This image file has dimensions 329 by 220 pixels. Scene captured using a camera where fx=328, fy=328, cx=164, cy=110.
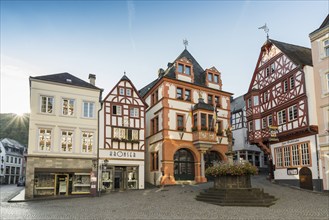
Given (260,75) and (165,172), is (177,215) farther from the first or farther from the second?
(260,75)

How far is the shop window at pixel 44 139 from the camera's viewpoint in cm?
2679

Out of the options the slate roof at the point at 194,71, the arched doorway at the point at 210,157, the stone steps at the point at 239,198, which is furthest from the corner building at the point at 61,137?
the arched doorway at the point at 210,157

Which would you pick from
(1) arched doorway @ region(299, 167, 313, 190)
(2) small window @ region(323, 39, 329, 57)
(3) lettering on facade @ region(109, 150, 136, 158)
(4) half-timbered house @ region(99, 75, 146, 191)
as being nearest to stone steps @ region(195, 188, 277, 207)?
(1) arched doorway @ region(299, 167, 313, 190)

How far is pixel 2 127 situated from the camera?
97.3m

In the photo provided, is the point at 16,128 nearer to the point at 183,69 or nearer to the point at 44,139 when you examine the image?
the point at 44,139

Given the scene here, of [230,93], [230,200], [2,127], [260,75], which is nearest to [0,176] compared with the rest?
[2,127]

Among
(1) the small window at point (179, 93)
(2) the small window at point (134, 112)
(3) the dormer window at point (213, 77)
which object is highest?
(3) the dormer window at point (213, 77)

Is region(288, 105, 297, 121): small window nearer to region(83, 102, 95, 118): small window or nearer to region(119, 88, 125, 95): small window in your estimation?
region(119, 88, 125, 95): small window

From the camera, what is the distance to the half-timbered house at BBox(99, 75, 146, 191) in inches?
1141

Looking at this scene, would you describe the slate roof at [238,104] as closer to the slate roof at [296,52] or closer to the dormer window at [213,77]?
the dormer window at [213,77]

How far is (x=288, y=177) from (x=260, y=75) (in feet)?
33.7

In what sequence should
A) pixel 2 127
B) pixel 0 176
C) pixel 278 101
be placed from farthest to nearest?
pixel 2 127 < pixel 0 176 < pixel 278 101

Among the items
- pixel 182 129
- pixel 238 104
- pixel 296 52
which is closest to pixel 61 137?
pixel 182 129

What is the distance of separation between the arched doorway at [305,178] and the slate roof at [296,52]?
8.45m
